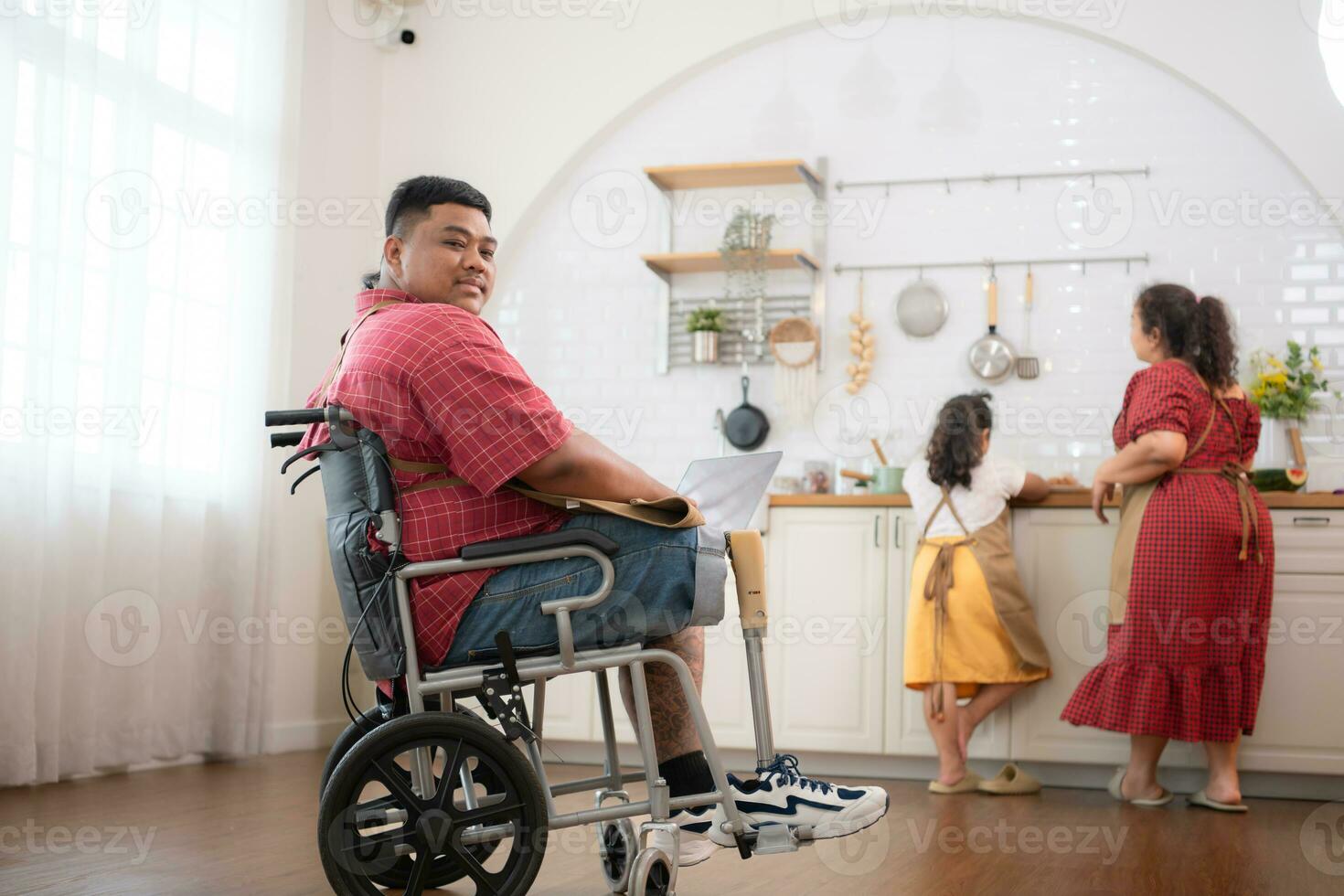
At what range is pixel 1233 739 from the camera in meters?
3.65

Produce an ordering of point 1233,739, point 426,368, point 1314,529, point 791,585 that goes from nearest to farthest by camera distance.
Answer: point 426,368 < point 1233,739 < point 1314,529 < point 791,585

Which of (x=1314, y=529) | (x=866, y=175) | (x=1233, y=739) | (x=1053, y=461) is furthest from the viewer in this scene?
(x=866, y=175)

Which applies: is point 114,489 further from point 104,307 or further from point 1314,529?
point 1314,529

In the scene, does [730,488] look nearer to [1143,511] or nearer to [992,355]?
[1143,511]

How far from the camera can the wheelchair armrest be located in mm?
1890

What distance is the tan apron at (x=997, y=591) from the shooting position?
3941mm

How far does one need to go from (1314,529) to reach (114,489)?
355cm

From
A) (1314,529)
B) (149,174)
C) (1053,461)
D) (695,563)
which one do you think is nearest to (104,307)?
(149,174)
